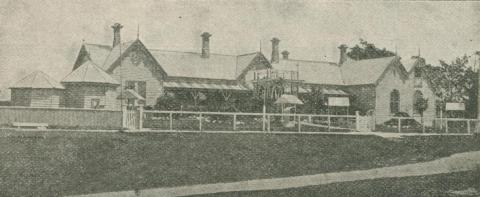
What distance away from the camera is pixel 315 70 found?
4434cm

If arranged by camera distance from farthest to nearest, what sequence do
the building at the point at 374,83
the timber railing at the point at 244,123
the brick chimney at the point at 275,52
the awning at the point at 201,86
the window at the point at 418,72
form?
1. the brick chimney at the point at 275,52
2. the window at the point at 418,72
3. the building at the point at 374,83
4. the awning at the point at 201,86
5. the timber railing at the point at 244,123

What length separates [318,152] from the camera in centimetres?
1859

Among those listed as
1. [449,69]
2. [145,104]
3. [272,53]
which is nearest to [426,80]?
[449,69]

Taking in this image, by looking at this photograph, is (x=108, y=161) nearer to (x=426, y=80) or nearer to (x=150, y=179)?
(x=150, y=179)

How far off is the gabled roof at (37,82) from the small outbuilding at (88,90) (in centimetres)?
91

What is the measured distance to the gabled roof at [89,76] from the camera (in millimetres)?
29453

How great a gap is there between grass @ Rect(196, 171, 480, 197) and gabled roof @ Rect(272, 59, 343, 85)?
28332 millimetres

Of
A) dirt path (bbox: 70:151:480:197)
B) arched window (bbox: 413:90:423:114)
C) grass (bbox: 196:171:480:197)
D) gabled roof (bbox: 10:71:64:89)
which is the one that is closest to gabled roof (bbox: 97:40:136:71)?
gabled roof (bbox: 10:71:64:89)

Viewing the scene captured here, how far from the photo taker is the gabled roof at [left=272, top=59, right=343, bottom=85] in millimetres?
42781

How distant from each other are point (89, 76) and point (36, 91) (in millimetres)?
2732

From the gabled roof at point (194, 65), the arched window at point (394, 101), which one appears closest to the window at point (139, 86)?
the gabled roof at point (194, 65)

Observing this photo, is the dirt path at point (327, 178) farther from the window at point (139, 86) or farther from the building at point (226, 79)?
the window at point (139, 86)

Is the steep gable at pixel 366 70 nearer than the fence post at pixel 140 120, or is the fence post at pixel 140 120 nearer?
the fence post at pixel 140 120

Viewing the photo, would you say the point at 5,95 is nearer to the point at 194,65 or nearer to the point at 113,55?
the point at 113,55
